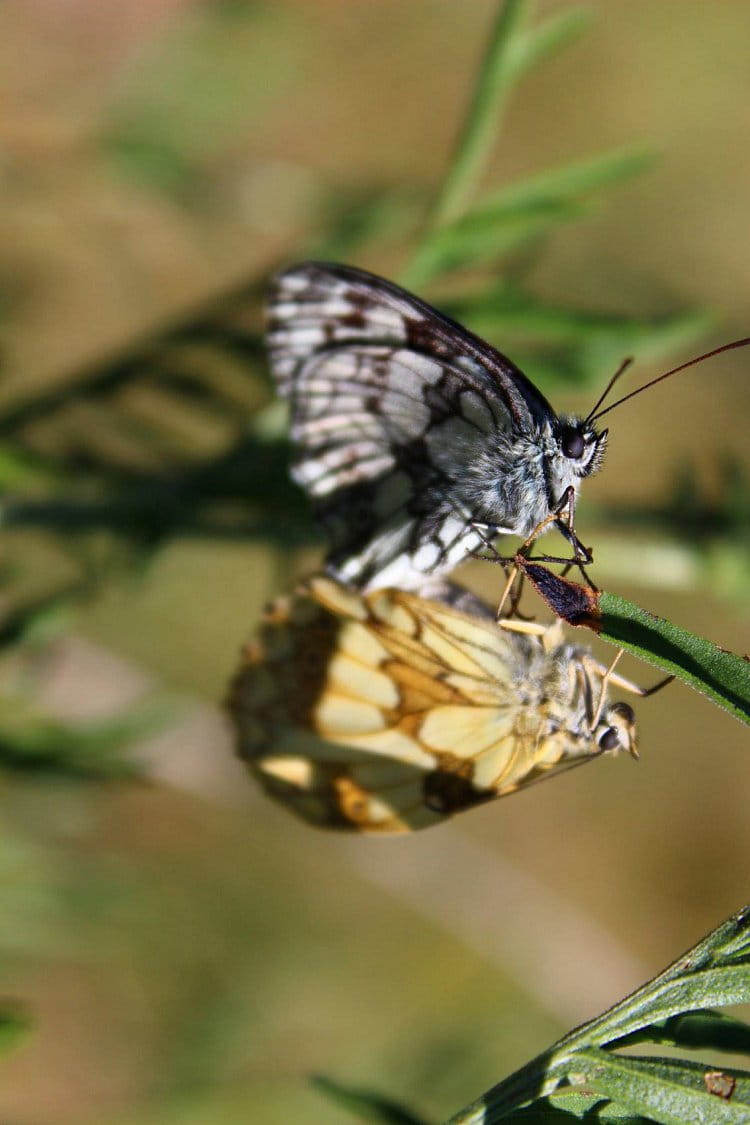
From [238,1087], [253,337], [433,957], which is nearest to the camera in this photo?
[253,337]

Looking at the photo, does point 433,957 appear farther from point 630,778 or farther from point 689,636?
point 689,636

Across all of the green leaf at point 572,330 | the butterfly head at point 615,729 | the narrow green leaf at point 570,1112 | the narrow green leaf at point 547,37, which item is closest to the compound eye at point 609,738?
the butterfly head at point 615,729

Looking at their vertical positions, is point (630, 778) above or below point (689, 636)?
above

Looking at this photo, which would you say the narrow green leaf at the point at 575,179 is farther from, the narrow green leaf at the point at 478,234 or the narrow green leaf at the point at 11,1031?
the narrow green leaf at the point at 11,1031

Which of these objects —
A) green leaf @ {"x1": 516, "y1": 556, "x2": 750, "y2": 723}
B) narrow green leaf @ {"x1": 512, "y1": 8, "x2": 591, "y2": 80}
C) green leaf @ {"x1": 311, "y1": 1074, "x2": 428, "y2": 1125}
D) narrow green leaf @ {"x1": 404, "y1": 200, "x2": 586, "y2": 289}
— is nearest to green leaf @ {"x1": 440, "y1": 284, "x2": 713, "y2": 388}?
narrow green leaf @ {"x1": 404, "y1": 200, "x2": 586, "y2": 289}

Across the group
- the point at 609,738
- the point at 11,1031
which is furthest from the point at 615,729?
the point at 11,1031

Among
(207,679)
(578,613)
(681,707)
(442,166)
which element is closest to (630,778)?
(681,707)

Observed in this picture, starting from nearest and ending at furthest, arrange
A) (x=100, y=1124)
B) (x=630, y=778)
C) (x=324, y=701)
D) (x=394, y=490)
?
(x=324, y=701) < (x=394, y=490) < (x=100, y=1124) < (x=630, y=778)

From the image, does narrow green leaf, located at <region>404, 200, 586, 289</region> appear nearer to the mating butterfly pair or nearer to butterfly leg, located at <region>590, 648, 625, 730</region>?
the mating butterfly pair
